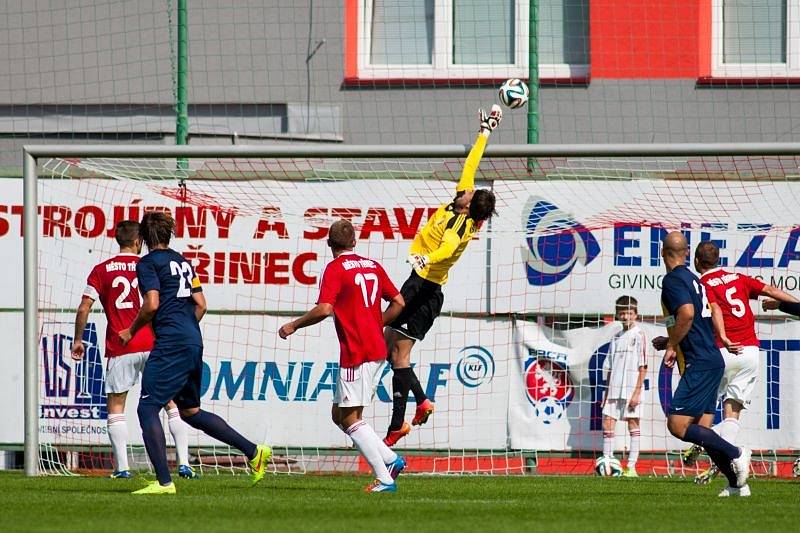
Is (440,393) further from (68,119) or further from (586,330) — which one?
(68,119)

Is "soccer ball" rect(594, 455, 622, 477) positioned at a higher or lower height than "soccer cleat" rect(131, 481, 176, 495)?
lower

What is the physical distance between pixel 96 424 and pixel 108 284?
2324 millimetres

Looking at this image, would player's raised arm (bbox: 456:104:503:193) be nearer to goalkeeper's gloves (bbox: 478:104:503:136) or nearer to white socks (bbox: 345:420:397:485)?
goalkeeper's gloves (bbox: 478:104:503:136)

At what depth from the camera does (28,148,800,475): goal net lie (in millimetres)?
13852

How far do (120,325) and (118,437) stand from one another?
3.14 ft

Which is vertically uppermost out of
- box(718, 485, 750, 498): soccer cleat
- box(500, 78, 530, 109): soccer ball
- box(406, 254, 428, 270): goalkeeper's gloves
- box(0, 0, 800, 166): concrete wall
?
box(0, 0, 800, 166): concrete wall

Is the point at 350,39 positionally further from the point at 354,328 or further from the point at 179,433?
the point at 354,328

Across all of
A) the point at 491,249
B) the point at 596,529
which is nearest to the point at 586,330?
the point at 491,249

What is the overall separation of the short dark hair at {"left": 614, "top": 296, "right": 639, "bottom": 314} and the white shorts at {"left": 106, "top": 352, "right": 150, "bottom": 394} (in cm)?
456

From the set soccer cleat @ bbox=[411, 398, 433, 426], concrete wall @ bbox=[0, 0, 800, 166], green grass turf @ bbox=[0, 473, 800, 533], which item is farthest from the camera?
concrete wall @ bbox=[0, 0, 800, 166]

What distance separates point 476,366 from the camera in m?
13.9

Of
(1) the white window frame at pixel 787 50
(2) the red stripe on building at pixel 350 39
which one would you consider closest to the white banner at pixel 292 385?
(2) the red stripe on building at pixel 350 39

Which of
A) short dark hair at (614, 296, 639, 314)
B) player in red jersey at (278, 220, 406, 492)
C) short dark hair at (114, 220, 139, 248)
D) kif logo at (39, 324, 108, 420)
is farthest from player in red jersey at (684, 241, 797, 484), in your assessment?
kif logo at (39, 324, 108, 420)

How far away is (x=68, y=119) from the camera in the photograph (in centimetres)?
1712
